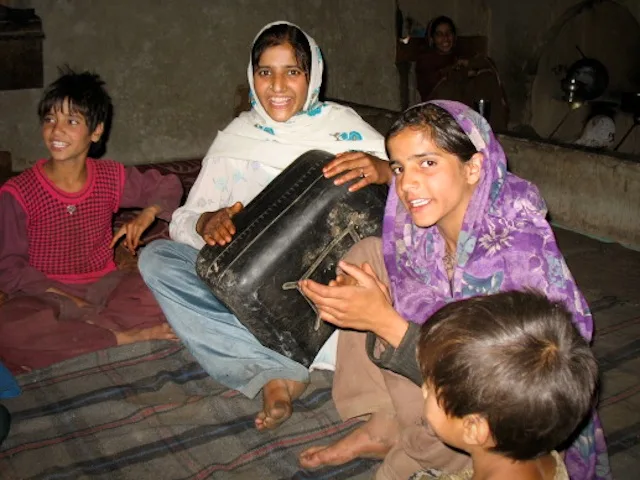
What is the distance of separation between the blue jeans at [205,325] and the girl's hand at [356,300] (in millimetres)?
770

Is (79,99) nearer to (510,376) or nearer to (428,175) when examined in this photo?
(428,175)

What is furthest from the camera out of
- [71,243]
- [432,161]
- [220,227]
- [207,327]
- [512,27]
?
[512,27]

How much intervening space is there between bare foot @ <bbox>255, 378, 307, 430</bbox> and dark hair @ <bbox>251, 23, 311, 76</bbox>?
4.37 ft

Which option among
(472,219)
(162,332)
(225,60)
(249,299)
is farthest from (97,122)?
(225,60)

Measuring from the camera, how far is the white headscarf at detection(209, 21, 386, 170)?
107 inches

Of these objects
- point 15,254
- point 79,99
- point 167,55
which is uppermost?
point 79,99

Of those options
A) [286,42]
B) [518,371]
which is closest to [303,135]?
[286,42]

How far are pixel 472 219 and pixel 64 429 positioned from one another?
1692 millimetres

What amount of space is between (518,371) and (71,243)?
232 cm

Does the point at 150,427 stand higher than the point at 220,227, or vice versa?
the point at 220,227

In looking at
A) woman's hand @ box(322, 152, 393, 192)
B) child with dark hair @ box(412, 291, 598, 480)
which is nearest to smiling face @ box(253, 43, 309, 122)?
woman's hand @ box(322, 152, 393, 192)

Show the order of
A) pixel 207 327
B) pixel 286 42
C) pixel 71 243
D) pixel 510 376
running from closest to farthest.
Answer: pixel 510 376, pixel 207 327, pixel 286 42, pixel 71 243

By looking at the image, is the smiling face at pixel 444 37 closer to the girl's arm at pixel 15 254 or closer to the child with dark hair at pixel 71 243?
the child with dark hair at pixel 71 243

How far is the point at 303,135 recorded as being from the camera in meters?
2.76
